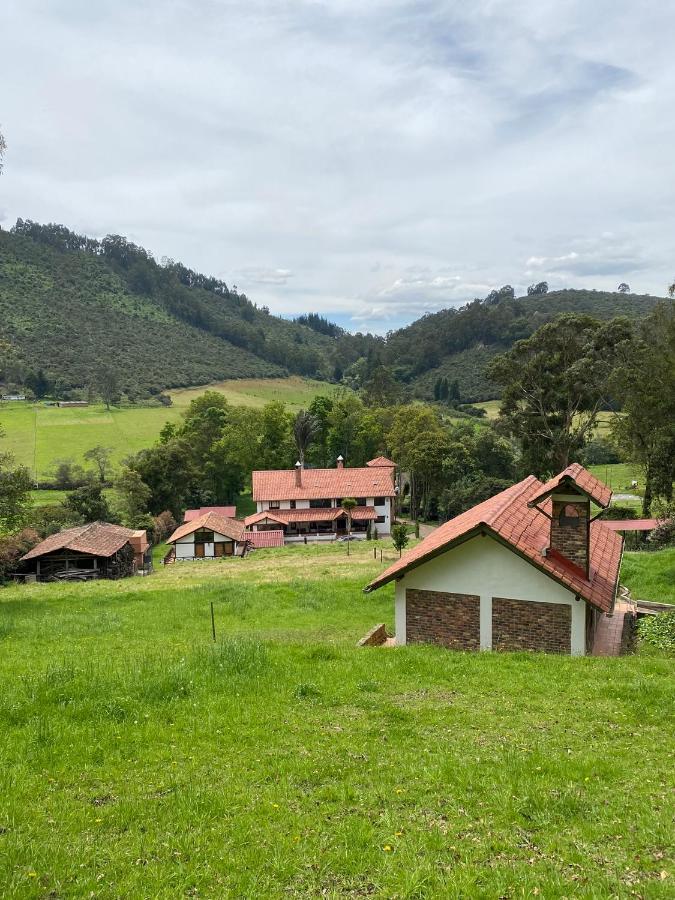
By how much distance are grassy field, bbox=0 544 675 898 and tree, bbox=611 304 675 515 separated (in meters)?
19.1

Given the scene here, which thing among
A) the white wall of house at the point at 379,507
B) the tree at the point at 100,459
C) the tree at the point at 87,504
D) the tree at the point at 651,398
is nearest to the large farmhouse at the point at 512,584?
the tree at the point at 651,398

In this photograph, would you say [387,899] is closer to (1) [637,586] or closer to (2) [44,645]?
(2) [44,645]

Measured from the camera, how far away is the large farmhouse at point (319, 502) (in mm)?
55062

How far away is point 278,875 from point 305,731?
300 centimetres

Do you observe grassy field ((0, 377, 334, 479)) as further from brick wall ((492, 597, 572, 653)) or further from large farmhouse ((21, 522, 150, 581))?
brick wall ((492, 597, 572, 653))

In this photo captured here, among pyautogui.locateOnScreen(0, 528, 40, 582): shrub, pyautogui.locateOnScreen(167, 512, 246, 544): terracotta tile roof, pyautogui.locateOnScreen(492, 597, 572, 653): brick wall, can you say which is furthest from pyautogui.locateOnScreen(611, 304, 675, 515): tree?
pyautogui.locateOnScreen(0, 528, 40, 582): shrub

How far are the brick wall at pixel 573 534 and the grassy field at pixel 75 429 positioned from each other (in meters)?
65.1

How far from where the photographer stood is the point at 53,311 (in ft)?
445

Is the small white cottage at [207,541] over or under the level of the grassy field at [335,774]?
under

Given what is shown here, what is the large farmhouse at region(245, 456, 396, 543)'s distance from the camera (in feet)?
181

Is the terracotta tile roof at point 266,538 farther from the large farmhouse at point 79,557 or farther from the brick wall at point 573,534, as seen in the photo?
the brick wall at point 573,534

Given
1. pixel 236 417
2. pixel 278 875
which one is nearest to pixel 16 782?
pixel 278 875

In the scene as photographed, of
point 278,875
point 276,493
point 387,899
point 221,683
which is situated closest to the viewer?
point 387,899

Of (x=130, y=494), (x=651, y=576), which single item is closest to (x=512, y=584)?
(x=651, y=576)
